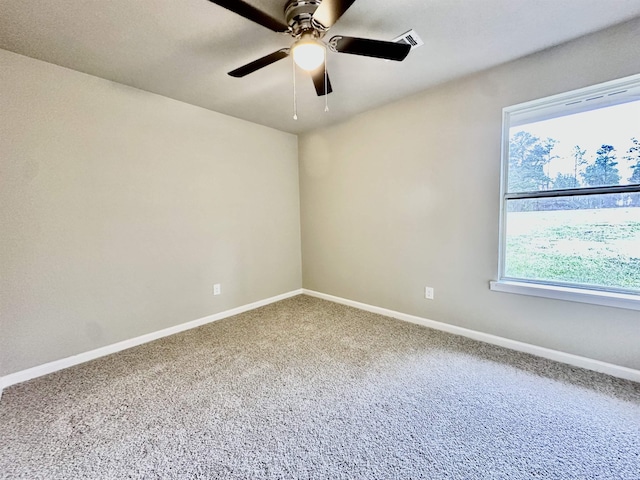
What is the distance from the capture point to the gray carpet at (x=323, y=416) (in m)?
1.27

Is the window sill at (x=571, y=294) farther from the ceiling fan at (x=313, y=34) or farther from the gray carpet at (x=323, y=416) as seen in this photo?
the ceiling fan at (x=313, y=34)

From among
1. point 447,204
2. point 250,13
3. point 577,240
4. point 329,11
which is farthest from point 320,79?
point 577,240

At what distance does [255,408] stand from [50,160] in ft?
7.72

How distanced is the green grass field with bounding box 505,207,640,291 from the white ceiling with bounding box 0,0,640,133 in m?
1.26

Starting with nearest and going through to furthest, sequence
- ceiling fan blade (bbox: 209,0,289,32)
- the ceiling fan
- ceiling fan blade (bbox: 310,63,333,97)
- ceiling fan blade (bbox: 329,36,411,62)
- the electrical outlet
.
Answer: ceiling fan blade (bbox: 209,0,289,32)
the ceiling fan
ceiling fan blade (bbox: 329,36,411,62)
ceiling fan blade (bbox: 310,63,333,97)
the electrical outlet

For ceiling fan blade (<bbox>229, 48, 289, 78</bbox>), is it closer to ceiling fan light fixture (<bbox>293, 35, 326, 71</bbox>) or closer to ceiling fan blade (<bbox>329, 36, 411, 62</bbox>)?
ceiling fan light fixture (<bbox>293, 35, 326, 71</bbox>)

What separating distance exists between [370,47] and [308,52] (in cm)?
35

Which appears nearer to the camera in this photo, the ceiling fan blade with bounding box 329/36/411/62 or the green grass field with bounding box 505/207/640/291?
the ceiling fan blade with bounding box 329/36/411/62

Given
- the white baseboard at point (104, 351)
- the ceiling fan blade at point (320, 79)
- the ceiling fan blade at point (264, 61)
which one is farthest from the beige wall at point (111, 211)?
the ceiling fan blade at point (320, 79)

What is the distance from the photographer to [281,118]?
3250 millimetres

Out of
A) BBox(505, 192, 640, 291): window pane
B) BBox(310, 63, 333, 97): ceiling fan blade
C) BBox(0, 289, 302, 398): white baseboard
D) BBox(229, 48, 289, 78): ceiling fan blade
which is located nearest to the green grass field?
BBox(505, 192, 640, 291): window pane

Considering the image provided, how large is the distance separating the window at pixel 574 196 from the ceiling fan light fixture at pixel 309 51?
1.68 m

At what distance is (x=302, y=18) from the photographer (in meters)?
1.46

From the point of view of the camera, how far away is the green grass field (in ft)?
6.22
